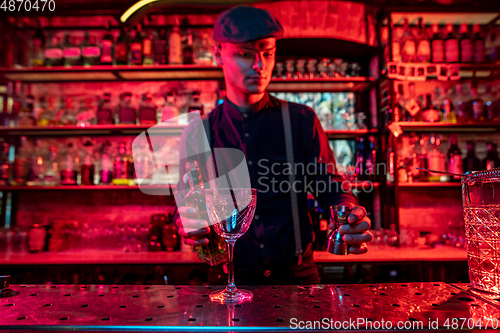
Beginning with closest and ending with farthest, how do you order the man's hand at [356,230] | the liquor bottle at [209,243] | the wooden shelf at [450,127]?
the man's hand at [356,230]
the liquor bottle at [209,243]
the wooden shelf at [450,127]

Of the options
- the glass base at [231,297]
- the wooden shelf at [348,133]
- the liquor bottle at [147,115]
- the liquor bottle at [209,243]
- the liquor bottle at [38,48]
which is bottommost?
the glass base at [231,297]

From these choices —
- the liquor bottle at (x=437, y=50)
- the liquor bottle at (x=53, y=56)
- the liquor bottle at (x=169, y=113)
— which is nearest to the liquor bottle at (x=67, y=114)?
the liquor bottle at (x=53, y=56)

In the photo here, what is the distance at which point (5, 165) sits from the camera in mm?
2598

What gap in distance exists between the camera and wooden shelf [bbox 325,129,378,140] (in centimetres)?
247

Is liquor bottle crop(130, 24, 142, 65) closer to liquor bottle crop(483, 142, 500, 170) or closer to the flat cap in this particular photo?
the flat cap

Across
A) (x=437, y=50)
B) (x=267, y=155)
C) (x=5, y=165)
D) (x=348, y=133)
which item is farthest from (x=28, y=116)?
(x=437, y=50)

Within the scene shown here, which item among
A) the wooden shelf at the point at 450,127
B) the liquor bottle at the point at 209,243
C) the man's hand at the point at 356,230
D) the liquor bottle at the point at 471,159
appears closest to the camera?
the man's hand at the point at 356,230

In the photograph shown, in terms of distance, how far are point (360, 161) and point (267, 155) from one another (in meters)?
1.38

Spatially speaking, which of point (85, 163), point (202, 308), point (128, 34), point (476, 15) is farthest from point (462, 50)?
point (85, 163)

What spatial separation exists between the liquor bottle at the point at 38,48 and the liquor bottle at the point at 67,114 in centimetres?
37

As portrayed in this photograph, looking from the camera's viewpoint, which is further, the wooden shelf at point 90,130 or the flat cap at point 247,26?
the wooden shelf at point 90,130

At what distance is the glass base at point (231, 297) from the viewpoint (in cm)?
69

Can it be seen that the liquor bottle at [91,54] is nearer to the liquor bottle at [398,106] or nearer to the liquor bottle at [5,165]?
the liquor bottle at [5,165]

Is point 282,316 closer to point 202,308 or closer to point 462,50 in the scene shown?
point 202,308
